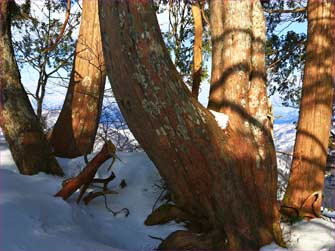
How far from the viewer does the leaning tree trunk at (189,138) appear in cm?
252

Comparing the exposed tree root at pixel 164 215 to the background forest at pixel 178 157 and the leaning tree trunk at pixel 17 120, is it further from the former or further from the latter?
the leaning tree trunk at pixel 17 120

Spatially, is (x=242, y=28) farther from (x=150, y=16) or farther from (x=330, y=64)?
(x=330, y=64)

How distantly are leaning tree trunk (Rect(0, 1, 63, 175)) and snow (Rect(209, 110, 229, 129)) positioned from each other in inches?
79.8

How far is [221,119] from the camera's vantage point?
2871 millimetres

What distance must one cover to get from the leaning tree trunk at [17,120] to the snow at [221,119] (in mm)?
2027

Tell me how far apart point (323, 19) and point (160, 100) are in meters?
2.48

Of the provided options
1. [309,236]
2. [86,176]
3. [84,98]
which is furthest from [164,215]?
[84,98]

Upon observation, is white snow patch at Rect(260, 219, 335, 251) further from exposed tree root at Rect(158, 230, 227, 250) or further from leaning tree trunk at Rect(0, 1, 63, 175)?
leaning tree trunk at Rect(0, 1, 63, 175)

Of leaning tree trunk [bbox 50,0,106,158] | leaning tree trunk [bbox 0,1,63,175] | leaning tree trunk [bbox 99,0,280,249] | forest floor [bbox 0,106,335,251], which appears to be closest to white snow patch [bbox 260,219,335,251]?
forest floor [bbox 0,106,335,251]

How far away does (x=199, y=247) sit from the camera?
2783 mm

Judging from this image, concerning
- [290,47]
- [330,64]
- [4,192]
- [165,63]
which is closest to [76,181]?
[4,192]

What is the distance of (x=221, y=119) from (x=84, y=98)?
267 centimetres

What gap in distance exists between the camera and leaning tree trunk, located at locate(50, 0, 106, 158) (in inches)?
194

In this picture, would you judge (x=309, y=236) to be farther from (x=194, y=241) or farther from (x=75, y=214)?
(x=75, y=214)
